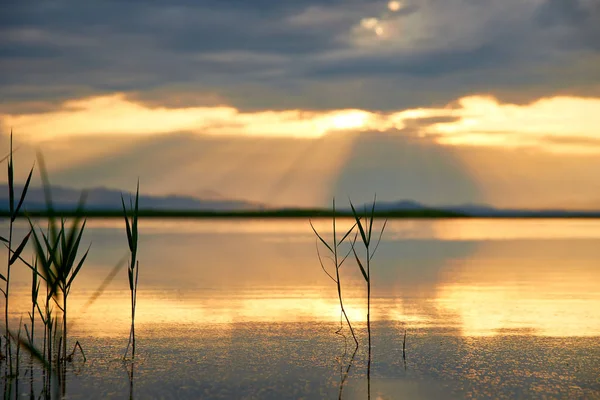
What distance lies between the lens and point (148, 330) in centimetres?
807

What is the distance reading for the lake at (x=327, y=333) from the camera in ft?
19.2

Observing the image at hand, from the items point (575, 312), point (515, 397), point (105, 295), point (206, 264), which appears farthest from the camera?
point (206, 264)

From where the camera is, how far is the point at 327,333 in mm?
8016

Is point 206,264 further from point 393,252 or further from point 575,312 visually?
point 575,312

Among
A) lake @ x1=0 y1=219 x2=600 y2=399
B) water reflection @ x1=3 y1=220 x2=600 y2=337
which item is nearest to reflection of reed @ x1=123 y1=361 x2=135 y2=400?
lake @ x1=0 y1=219 x2=600 y2=399

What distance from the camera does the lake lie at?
19.2 feet

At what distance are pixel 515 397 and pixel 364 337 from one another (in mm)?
2408

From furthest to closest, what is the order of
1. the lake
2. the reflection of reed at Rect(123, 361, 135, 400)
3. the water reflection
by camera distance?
the water reflection, the lake, the reflection of reed at Rect(123, 361, 135, 400)

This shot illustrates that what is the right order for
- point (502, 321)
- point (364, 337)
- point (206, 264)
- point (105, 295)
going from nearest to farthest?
point (364, 337), point (502, 321), point (105, 295), point (206, 264)

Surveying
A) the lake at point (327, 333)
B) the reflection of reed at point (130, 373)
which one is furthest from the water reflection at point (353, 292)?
the reflection of reed at point (130, 373)

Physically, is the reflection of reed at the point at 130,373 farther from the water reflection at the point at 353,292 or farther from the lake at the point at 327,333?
the water reflection at the point at 353,292

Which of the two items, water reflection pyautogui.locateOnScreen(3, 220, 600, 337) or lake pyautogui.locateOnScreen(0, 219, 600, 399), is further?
water reflection pyautogui.locateOnScreen(3, 220, 600, 337)

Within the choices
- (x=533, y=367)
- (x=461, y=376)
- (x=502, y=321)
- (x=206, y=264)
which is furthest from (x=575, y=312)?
(x=206, y=264)

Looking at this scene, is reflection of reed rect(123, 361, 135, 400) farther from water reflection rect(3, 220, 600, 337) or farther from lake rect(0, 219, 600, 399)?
water reflection rect(3, 220, 600, 337)
